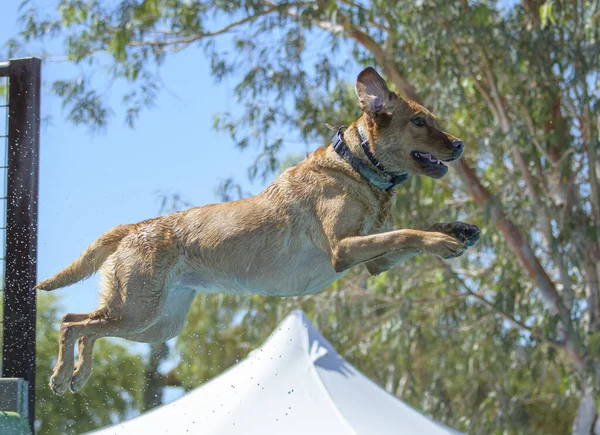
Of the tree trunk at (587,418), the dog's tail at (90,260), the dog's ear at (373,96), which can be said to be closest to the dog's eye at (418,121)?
the dog's ear at (373,96)

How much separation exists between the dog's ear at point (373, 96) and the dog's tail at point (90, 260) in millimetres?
1356

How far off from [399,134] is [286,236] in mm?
709

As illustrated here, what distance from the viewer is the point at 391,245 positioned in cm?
437

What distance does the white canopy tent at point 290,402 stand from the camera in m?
7.93

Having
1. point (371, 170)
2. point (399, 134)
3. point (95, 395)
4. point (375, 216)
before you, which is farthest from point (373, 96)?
point (95, 395)

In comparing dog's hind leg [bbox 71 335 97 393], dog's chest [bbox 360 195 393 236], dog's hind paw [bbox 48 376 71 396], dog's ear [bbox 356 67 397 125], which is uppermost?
dog's ear [bbox 356 67 397 125]

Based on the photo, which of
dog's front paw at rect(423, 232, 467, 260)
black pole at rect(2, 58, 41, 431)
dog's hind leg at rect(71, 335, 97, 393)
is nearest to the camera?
dog's front paw at rect(423, 232, 467, 260)

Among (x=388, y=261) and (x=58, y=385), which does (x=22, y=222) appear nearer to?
(x=58, y=385)

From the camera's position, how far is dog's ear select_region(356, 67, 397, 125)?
4.59 metres

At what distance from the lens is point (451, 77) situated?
12031mm

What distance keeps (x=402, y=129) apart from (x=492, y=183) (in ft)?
31.7

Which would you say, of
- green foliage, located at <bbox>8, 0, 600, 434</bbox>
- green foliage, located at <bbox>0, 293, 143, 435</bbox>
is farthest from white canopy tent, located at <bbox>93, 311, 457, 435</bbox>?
green foliage, located at <bbox>0, 293, 143, 435</bbox>

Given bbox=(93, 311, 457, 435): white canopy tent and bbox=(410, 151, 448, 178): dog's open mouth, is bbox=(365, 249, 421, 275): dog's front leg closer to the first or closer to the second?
bbox=(410, 151, 448, 178): dog's open mouth

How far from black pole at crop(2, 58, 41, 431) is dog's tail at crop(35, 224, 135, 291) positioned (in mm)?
571
